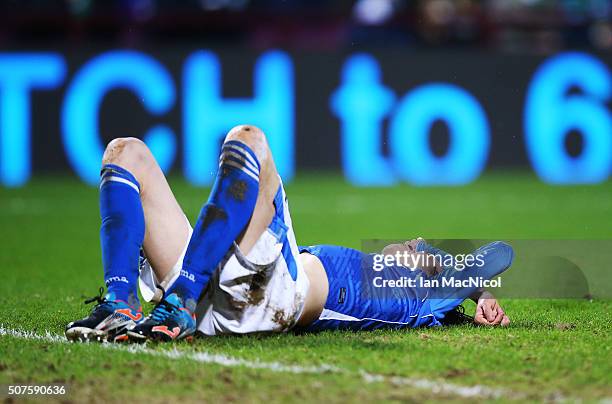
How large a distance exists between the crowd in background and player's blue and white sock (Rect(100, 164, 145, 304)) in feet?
33.4

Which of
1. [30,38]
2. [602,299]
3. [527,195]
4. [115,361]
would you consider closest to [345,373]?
[115,361]

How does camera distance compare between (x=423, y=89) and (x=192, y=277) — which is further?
(x=423, y=89)

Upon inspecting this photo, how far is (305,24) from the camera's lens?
15008 millimetres

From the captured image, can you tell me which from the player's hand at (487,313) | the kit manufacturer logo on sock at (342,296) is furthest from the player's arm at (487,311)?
the kit manufacturer logo on sock at (342,296)

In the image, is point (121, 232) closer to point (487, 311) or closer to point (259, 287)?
point (259, 287)

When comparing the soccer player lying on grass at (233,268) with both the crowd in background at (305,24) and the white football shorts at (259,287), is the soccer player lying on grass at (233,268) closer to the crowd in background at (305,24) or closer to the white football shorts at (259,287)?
the white football shorts at (259,287)

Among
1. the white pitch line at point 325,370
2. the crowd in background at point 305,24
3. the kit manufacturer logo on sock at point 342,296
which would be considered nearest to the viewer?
the white pitch line at point 325,370

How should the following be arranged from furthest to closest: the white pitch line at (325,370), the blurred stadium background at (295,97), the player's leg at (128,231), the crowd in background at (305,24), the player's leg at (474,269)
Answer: the crowd in background at (305,24) → the blurred stadium background at (295,97) → the player's leg at (474,269) → the player's leg at (128,231) → the white pitch line at (325,370)

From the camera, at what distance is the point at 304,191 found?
1268 centimetres

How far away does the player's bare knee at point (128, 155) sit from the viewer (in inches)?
163

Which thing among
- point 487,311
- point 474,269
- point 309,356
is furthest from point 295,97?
point 309,356

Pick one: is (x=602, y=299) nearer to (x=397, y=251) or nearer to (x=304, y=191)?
(x=397, y=251)

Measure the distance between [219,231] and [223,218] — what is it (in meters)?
0.05

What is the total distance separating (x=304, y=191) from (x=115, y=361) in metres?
9.08
